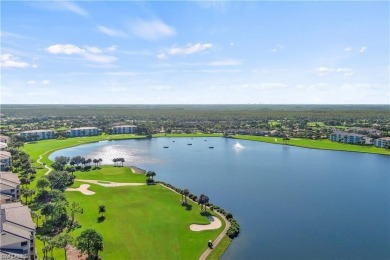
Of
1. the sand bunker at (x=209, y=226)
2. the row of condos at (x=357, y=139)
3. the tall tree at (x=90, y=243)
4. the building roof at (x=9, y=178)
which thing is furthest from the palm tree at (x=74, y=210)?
the row of condos at (x=357, y=139)

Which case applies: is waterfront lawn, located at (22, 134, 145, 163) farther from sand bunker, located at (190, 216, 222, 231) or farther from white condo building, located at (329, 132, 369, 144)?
white condo building, located at (329, 132, 369, 144)

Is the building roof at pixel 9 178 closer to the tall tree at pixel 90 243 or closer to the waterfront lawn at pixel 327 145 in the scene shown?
the tall tree at pixel 90 243

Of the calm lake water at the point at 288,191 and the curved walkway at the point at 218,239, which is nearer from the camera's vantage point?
the curved walkway at the point at 218,239

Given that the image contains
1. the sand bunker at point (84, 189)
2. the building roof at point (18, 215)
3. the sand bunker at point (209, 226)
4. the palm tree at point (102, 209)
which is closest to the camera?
the building roof at point (18, 215)

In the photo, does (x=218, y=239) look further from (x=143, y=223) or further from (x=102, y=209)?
(x=102, y=209)

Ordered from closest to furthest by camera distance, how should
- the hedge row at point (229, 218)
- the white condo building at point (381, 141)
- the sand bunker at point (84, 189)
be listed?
the hedge row at point (229, 218) → the sand bunker at point (84, 189) → the white condo building at point (381, 141)

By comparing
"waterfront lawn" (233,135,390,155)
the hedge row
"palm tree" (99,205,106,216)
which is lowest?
the hedge row

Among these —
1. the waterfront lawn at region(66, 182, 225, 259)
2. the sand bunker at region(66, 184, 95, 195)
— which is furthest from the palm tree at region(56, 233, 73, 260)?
the sand bunker at region(66, 184, 95, 195)

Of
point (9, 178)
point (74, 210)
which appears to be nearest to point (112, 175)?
point (9, 178)
